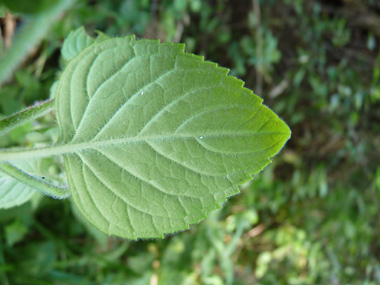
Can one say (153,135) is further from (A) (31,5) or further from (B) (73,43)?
(B) (73,43)

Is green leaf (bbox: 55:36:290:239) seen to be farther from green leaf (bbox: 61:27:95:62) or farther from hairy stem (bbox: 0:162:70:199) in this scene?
green leaf (bbox: 61:27:95:62)

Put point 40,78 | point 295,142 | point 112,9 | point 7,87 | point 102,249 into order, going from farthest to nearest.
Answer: point 295,142
point 112,9
point 102,249
point 40,78
point 7,87

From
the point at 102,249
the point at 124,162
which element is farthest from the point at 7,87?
the point at 124,162

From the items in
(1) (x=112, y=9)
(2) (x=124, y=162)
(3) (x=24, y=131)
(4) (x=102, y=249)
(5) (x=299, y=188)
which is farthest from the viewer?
(5) (x=299, y=188)

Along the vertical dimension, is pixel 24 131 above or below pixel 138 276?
above

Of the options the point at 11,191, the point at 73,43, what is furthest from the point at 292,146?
the point at 11,191

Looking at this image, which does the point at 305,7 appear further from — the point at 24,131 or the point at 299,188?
the point at 24,131

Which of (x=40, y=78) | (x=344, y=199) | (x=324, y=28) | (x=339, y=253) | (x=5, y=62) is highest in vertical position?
(x=5, y=62)
